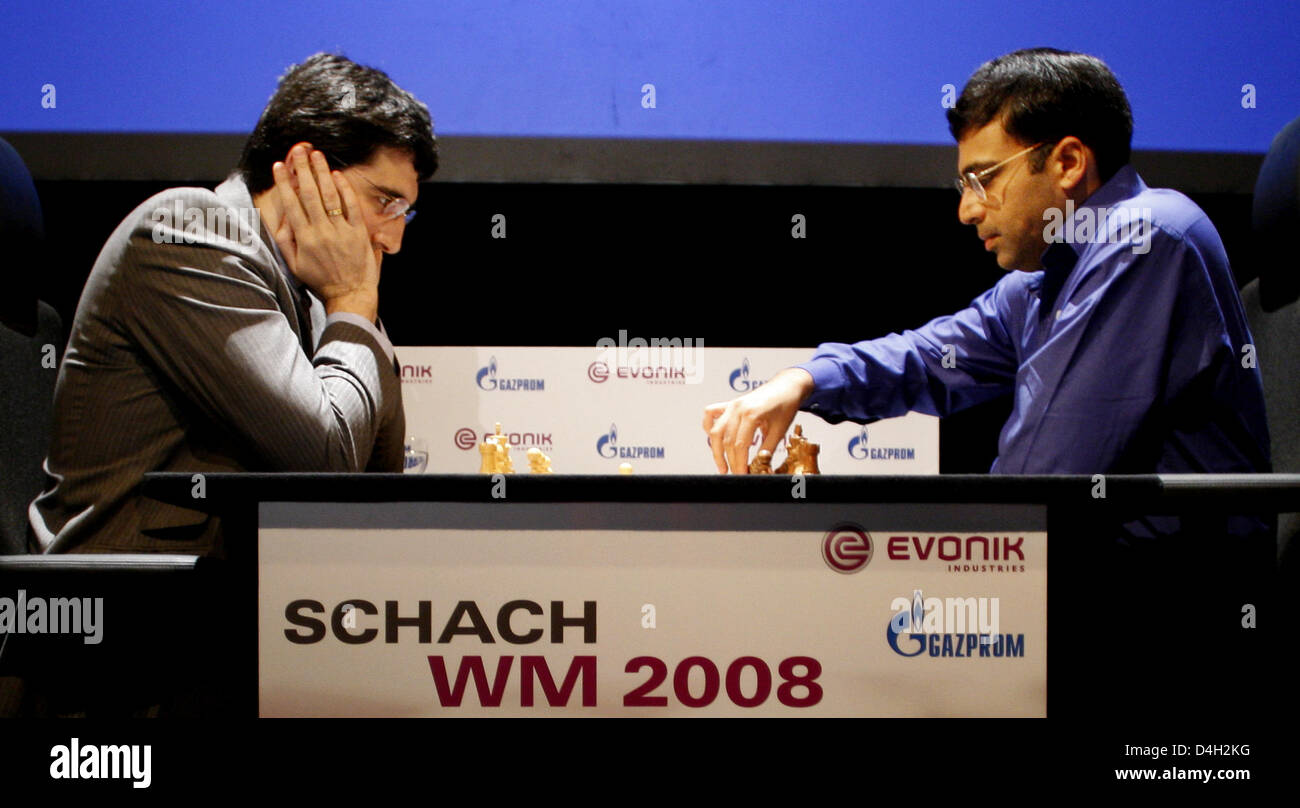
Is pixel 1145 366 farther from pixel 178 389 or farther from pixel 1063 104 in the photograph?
pixel 178 389

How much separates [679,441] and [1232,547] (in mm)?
1994

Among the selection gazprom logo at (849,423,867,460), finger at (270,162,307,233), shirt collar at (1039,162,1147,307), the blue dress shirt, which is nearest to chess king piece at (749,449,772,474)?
the blue dress shirt

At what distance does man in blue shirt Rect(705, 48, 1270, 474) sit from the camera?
1.73 meters

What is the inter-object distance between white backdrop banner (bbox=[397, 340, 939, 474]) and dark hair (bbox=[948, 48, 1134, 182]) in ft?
4.22

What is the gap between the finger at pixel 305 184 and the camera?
174cm

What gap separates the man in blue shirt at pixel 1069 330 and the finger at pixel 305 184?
893 millimetres

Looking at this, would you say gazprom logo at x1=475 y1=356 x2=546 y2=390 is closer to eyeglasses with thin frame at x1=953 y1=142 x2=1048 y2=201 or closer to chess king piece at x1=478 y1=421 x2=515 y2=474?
chess king piece at x1=478 y1=421 x2=515 y2=474

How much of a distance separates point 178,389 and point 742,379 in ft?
6.94

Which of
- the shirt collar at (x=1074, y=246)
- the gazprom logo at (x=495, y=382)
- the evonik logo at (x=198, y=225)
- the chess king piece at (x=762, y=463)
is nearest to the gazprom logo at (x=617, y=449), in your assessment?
the gazprom logo at (x=495, y=382)

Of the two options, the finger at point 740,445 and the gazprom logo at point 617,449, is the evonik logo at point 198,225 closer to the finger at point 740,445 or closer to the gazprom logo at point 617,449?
the finger at point 740,445
